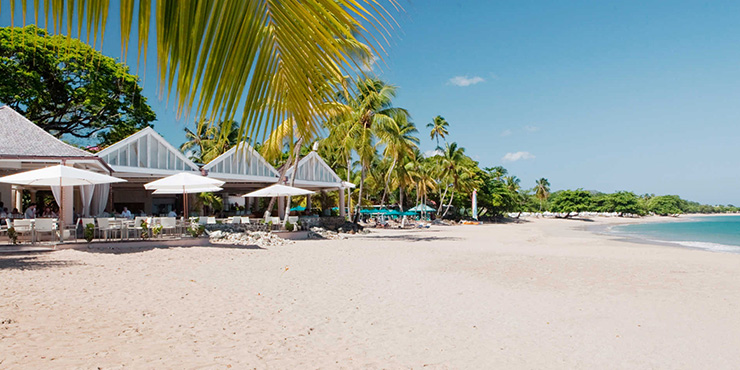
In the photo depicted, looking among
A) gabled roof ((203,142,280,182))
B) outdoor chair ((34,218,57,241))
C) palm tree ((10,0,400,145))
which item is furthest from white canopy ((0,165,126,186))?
palm tree ((10,0,400,145))

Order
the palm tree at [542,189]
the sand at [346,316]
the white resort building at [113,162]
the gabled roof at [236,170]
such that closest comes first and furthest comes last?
the sand at [346,316] < the white resort building at [113,162] < the gabled roof at [236,170] < the palm tree at [542,189]

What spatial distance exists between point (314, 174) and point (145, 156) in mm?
9123

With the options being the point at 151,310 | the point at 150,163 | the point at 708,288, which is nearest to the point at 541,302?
the point at 708,288

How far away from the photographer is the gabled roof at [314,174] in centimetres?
2284

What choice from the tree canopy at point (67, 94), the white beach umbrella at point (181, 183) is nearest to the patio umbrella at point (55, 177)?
the white beach umbrella at point (181, 183)

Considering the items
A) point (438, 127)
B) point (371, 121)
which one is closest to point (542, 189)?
point (438, 127)

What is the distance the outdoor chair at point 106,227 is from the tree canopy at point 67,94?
903 centimetres

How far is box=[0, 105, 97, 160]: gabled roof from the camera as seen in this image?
1190 centimetres

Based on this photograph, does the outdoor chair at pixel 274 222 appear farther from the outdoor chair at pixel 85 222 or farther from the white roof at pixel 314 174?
the outdoor chair at pixel 85 222

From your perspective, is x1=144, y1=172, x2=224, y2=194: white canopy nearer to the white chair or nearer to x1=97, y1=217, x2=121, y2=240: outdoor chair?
x1=97, y1=217, x2=121, y2=240: outdoor chair

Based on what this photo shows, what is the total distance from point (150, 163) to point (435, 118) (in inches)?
1357

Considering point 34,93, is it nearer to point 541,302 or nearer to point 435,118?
point 541,302

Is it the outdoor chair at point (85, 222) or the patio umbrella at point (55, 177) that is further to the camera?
the outdoor chair at point (85, 222)

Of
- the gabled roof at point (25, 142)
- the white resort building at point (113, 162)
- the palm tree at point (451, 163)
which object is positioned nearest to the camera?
the gabled roof at point (25, 142)
